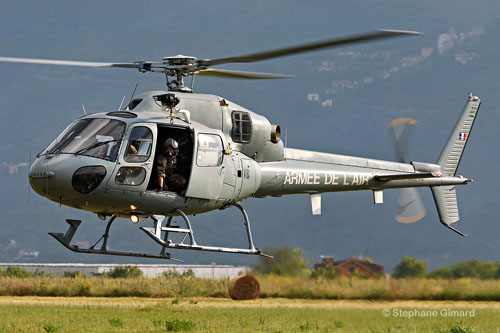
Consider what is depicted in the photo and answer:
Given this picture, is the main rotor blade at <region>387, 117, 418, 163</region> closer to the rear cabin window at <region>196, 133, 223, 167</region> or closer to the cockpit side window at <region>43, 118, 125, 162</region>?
the rear cabin window at <region>196, 133, 223, 167</region>

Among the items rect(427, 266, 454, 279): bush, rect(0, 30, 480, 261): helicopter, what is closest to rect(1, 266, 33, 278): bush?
rect(427, 266, 454, 279): bush

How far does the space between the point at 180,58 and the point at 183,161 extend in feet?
6.98

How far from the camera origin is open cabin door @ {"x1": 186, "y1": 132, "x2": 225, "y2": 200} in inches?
659

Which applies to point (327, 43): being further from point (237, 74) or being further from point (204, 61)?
point (237, 74)

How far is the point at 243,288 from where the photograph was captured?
30.9 metres

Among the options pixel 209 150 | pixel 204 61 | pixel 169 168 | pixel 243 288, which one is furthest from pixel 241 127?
pixel 243 288

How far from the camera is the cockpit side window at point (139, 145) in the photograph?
15875mm

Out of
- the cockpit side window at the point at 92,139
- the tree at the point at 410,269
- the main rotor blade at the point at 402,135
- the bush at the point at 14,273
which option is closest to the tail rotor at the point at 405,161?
the main rotor blade at the point at 402,135

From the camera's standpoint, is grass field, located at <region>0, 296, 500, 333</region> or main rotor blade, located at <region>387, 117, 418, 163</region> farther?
main rotor blade, located at <region>387, 117, 418, 163</region>

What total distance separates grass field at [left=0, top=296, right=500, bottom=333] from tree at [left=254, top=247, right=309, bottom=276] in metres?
1.09

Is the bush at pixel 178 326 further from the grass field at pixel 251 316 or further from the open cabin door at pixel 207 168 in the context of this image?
the open cabin door at pixel 207 168

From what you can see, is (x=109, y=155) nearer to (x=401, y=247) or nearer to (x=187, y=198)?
(x=187, y=198)

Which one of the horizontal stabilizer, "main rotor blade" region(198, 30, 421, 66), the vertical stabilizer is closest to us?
"main rotor blade" region(198, 30, 421, 66)

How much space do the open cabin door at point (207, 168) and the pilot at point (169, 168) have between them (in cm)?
26
